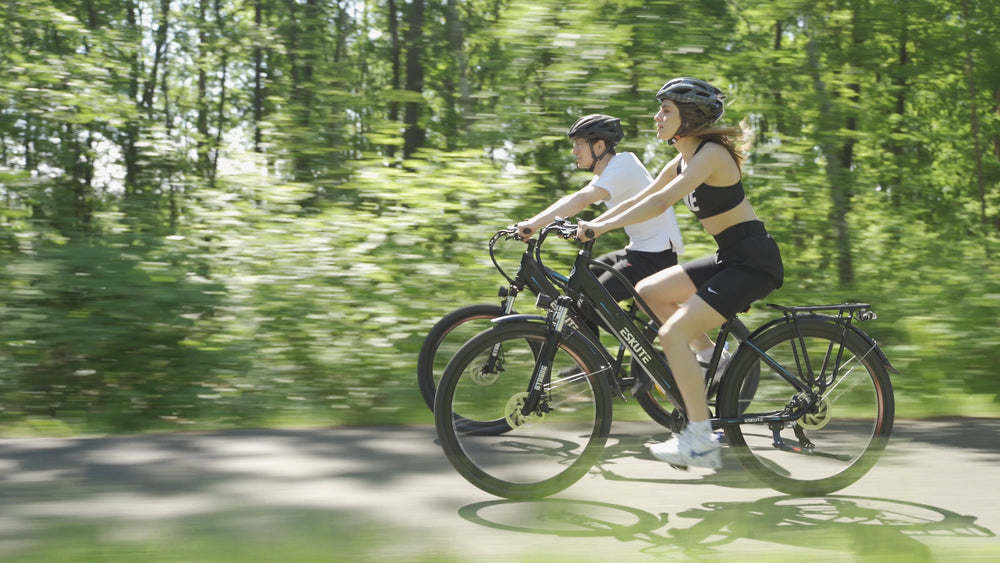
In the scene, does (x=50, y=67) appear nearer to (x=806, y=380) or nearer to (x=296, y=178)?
(x=296, y=178)

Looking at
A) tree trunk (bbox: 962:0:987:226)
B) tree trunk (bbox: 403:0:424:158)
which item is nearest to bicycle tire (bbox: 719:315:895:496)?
tree trunk (bbox: 962:0:987:226)

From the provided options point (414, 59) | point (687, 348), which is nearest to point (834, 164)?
point (687, 348)

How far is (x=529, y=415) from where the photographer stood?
4.55m

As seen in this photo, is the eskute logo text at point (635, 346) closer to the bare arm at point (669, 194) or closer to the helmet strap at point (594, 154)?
the bare arm at point (669, 194)

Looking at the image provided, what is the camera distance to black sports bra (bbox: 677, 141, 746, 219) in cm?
446

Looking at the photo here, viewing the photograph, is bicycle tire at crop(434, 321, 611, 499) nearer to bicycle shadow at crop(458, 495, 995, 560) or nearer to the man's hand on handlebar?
bicycle shadow at crop(458, 495, 995, 560)

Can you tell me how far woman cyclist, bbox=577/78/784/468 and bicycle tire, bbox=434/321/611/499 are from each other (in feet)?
1.15

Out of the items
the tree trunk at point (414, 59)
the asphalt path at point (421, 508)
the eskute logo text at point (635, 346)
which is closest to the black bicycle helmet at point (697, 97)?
the eskute logo text at point (635, 346)

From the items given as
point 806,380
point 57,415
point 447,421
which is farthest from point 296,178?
point 806,380

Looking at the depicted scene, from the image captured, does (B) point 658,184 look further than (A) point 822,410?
Yes

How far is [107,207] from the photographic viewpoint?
8.61 metres

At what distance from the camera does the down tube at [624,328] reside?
471 cm

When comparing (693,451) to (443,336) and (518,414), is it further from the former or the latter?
(443,336)

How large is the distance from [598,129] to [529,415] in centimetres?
223
